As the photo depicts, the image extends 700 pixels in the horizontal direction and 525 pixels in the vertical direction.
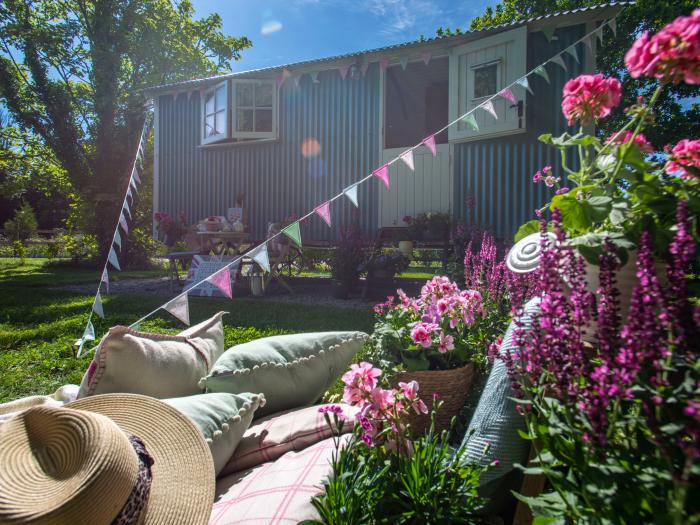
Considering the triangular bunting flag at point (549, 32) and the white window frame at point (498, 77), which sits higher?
the triangular bunting flag at point (549, 32)

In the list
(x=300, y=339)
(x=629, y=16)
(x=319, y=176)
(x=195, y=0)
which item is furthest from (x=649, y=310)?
(x=195, y=0)

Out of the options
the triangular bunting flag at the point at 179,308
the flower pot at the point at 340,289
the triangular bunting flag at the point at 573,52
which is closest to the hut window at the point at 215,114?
the flower pot at the point at 340,289

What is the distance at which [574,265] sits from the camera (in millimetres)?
864

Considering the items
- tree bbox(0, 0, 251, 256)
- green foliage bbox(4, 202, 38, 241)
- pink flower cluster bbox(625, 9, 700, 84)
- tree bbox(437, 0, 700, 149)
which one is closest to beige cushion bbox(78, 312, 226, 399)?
pink flower cluster bbox(625, 9, 700, 84)

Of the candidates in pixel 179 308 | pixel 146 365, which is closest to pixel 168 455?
pixel 146 365

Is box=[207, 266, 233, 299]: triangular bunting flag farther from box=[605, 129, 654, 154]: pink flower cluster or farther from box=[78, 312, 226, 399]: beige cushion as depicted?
box=[605, 129, 654, 154]: pink flower cluster

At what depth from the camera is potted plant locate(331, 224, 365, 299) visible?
631 cm

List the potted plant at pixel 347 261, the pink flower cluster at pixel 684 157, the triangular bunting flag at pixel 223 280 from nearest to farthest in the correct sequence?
the pink flower cluster at pixel 684 157, the triangular bunting flag at pixel 223 280, the potted plant at pixel 347 261

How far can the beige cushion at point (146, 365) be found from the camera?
1.39 m

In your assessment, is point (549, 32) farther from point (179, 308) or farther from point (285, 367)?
point (285, 367)

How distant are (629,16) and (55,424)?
18240mm

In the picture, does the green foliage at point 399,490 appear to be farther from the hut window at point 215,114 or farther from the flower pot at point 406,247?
the hut window at point 215,114

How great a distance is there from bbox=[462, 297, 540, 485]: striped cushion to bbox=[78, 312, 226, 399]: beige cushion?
0.95 meters

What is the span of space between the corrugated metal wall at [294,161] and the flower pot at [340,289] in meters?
1.36
